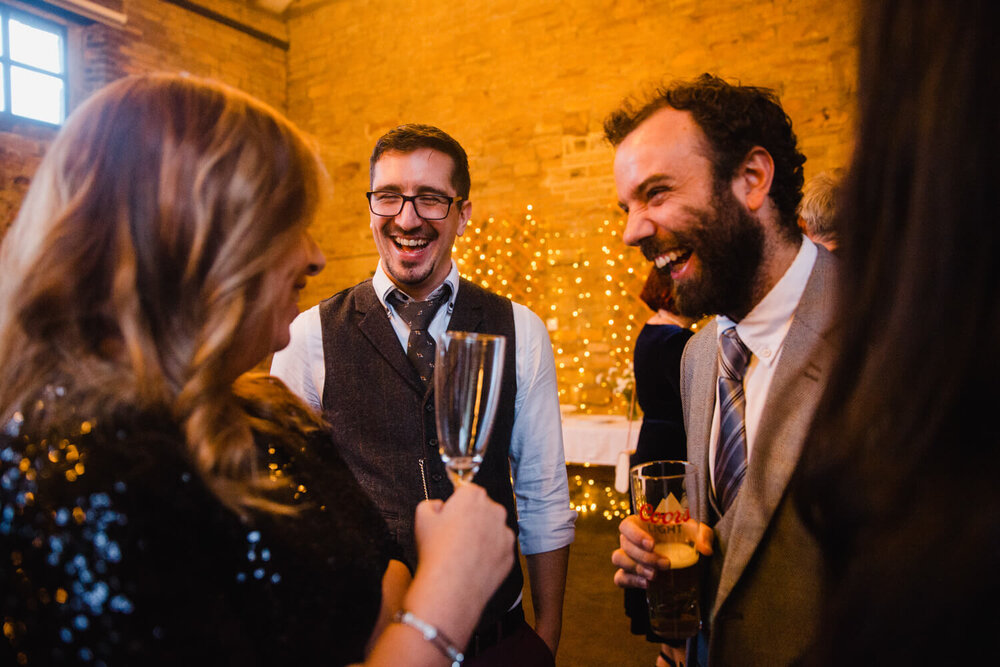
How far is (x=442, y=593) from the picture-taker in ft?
2.47

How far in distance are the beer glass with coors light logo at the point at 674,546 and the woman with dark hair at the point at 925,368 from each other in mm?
523

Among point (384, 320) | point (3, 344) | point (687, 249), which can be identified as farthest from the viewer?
point (384, 320)

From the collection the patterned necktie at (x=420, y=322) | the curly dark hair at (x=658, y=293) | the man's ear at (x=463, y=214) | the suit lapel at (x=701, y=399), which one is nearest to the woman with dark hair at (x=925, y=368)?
the suit lapel at (x=701, y=399)

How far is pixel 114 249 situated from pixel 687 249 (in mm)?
1086

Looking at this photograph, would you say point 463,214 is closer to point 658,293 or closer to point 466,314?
point 466,314

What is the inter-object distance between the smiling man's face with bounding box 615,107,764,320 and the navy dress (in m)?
1.17

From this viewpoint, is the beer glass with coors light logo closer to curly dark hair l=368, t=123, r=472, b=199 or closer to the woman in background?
curly dark hair l=368, t=123, r=472, b=199

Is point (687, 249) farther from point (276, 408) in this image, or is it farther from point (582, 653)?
point (582, 653)

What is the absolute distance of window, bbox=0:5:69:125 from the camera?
5.18m

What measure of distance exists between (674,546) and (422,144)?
126 cm

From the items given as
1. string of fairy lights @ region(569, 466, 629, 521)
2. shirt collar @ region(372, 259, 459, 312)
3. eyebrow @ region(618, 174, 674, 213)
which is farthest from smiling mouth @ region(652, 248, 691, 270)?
string of fairy lights @ region(569, 466, 629, 521)

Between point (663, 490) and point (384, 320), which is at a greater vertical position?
point (384, 320)

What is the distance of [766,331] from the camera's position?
123 centimetres

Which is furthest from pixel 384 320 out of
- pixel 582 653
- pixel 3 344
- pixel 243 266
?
pixel 582 653
